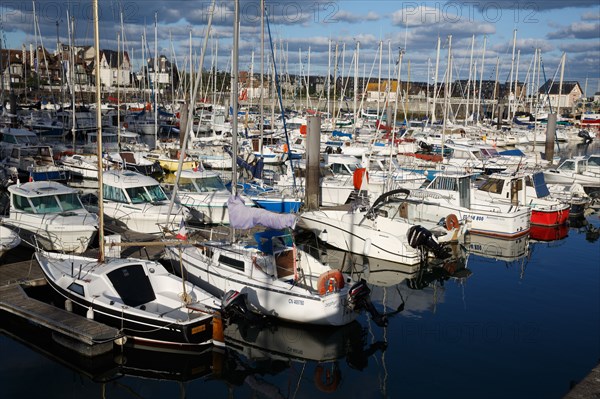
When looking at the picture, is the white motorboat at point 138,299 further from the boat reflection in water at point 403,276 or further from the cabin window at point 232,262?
the boat reflection in water at point 403,276

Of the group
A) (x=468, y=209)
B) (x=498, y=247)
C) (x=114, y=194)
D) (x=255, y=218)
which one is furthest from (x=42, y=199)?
(x=498, y=247)

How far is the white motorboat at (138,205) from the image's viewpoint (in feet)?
69.1

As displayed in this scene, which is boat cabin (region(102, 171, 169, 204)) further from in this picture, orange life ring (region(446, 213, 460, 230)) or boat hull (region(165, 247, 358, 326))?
orange life ring (region(446, 213, 460, 230))

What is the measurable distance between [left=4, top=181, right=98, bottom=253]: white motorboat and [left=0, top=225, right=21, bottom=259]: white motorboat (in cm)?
53

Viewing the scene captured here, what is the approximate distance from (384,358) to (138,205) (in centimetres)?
1153

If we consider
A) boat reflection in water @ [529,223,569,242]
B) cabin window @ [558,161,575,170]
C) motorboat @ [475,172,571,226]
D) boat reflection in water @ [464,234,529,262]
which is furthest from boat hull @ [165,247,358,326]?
cabin window @ [558,161,575,170]

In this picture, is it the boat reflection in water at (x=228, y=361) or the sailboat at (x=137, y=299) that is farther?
the sailboat at (x=137, y=299)

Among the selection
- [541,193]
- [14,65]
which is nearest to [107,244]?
[541,193]

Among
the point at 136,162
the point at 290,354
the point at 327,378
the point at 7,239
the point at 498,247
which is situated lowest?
the point at 327,378

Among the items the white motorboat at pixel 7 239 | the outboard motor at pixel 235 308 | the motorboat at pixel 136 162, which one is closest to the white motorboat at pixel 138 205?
the white motorboat at pixel 7 239

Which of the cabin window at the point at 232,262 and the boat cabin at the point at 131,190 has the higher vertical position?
the boat cabin at the point at 131,190

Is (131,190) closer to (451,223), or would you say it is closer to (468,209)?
(451,223)

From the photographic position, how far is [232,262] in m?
15.7

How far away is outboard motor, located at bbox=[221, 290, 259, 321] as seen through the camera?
1382cm
